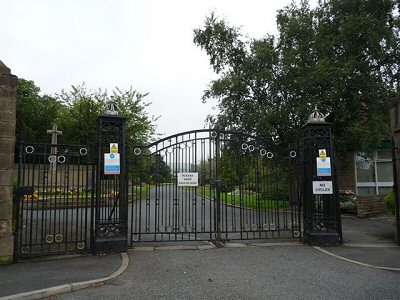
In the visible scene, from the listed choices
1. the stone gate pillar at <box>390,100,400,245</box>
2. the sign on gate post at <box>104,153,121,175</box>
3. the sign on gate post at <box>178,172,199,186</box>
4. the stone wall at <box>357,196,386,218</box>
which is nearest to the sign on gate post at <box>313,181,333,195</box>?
the stone gate pillar at <box>390,100,400,245</box>

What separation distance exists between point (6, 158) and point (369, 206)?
1446cm

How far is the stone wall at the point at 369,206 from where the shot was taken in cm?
1484

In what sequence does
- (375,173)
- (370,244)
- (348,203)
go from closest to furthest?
(370,244) < (348,203) < (375,173)

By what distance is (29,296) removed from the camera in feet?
15.8

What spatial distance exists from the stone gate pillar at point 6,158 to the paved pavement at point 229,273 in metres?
0.48

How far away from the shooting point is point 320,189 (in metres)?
8.77

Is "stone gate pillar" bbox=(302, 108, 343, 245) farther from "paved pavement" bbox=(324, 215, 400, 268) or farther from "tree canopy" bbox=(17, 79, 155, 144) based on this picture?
"tree canopy" bbox=(17, 79, 155, 144)

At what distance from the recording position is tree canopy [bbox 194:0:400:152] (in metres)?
15.1

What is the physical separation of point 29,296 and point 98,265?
180cm

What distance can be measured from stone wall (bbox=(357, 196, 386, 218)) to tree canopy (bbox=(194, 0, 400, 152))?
7.82ft

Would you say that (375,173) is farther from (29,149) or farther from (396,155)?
(29,149)

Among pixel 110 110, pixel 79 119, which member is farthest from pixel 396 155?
pixel 79 119

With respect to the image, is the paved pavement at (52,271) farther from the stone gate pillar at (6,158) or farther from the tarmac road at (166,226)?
the tarmac road at (166,226)

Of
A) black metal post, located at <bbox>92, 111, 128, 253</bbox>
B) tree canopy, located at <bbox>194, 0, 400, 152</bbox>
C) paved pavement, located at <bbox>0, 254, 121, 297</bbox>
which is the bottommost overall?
paved pavement, located at <bbox>0, 254, 121, 297</bbox>
